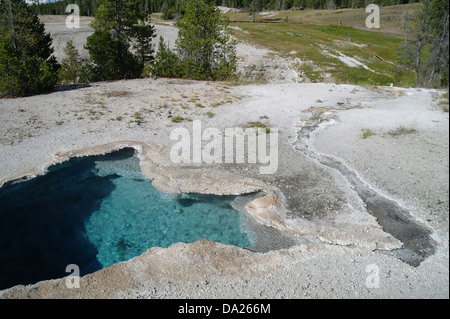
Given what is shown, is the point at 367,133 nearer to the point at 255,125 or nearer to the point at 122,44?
the point at 255,125

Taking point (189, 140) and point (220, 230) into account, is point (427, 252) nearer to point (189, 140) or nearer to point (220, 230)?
point (220, 230)

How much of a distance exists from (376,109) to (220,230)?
10764 mm

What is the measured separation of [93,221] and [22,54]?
14.0m

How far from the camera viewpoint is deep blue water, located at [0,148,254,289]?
6910mm

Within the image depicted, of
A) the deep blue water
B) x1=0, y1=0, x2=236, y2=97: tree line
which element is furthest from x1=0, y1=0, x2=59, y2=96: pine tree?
the deep blue water

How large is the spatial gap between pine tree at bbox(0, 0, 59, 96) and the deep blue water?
9.53 meters

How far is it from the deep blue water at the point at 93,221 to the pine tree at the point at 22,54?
9533mm

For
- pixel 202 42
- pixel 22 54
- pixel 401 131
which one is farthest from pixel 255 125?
pixel 22 54

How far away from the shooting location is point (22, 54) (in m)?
17.2

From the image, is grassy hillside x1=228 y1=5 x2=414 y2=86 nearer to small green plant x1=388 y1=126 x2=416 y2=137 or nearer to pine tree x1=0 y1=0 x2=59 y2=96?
small green plant x1=388 y1=126 x2=416 y2=137

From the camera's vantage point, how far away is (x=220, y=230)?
7.59m

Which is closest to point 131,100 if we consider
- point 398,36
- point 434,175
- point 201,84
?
point 201,84

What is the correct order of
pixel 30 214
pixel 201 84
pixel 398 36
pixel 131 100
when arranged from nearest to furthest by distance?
pixel 30 214
pixel 131 100
pixel 201 84
pixel 398 36
